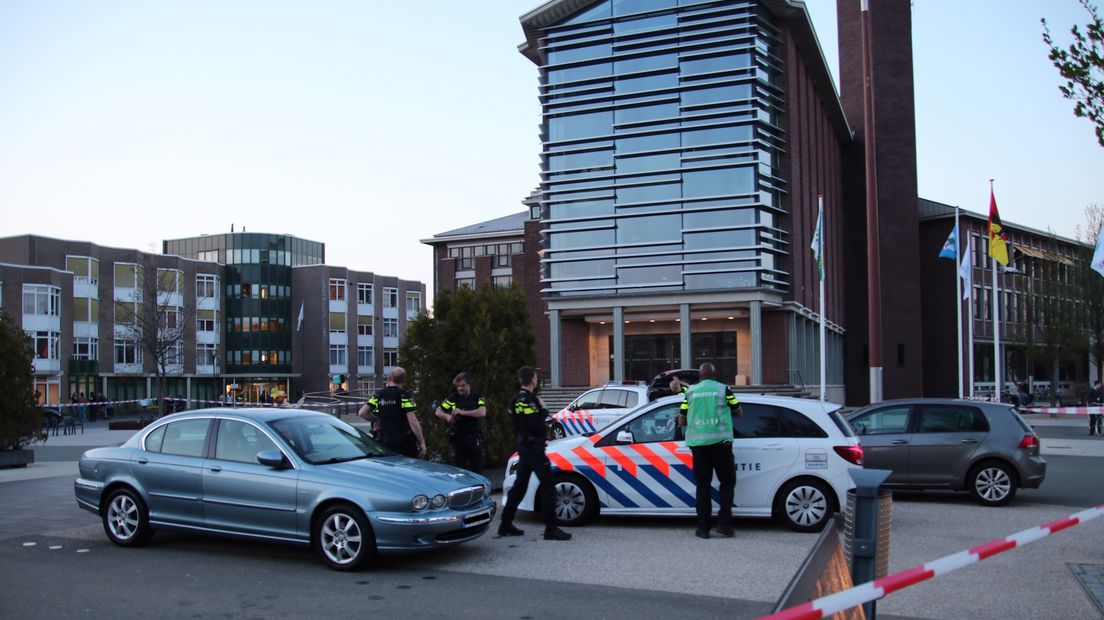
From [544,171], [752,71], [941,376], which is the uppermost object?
[752,71]

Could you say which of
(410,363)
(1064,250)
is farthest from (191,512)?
(1064,250)

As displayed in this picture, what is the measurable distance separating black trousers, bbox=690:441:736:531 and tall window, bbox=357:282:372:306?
251 feet

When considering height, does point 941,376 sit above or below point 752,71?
below

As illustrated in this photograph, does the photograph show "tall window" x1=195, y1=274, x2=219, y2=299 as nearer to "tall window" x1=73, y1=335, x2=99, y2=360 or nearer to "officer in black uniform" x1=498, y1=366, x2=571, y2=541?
"tall window" x1=73, y1=335, x2=99, y2=360

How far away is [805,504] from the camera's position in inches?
413

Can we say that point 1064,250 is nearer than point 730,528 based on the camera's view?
No

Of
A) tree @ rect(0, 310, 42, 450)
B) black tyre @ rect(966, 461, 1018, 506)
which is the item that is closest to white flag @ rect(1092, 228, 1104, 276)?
black tyre @ rect(966, 461, 1018, 506)

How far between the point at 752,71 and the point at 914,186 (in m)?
20.2

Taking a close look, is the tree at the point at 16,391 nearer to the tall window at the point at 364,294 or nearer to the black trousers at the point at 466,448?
the black trousers at the point at 466,448

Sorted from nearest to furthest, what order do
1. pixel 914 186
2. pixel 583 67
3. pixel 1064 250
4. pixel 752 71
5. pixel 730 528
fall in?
1. pixel 730 528
2. pixel 752 71
3. pixel 583 67
4. pixel 914 186
5. pixel 1064 250

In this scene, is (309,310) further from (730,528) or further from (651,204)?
(730,528)

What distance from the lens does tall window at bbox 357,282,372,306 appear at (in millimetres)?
84500

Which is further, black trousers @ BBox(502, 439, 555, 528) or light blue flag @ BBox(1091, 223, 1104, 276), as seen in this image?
light blue flag @ BBox(1091, 223, 1104, 276)

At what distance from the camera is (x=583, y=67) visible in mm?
44750
